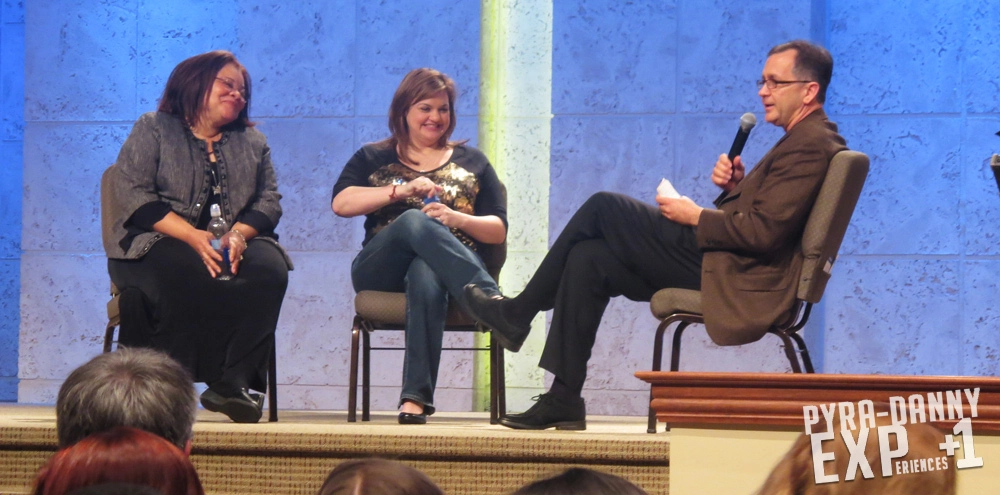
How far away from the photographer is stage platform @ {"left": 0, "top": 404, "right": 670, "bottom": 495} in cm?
206

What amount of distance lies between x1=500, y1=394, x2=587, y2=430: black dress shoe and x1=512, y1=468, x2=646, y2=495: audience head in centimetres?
151

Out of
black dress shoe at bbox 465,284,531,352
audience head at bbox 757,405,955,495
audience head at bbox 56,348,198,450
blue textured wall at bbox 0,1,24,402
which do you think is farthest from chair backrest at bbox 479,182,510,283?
blue textured wall at bbox 0,1,24,402

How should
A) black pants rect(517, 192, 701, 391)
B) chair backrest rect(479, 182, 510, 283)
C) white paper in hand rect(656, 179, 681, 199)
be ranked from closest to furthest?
black pants rect(517, 192, 701, 391) → white paper in hand rect(656, 179, 681, 199) → chair backrest rect(479, 182, 510, 283)

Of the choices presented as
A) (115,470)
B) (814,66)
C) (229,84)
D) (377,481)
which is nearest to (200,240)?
(229,84)

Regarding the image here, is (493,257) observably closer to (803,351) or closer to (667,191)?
(667,191)

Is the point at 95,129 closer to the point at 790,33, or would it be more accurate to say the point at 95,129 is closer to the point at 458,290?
the point at 458,290

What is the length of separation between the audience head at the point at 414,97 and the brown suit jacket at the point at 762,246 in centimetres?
100

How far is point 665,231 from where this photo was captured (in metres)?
2.54

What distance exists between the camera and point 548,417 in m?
2.38

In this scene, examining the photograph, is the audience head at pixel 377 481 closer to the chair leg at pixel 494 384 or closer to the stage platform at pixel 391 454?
the stage platform at pixel 391 454

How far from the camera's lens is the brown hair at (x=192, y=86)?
290cm

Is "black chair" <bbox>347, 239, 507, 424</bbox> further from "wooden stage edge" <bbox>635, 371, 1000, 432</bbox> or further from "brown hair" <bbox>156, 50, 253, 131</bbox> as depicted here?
"wooden stage edge" <bbox>635, 371, 1000, 432</bbox>

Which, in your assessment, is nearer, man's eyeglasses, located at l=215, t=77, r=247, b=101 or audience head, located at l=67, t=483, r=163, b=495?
audience head, located at l=67, t=483, r=163, b=495

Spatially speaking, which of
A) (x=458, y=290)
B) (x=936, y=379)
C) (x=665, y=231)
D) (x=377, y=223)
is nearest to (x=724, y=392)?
(x=936, y=379)
